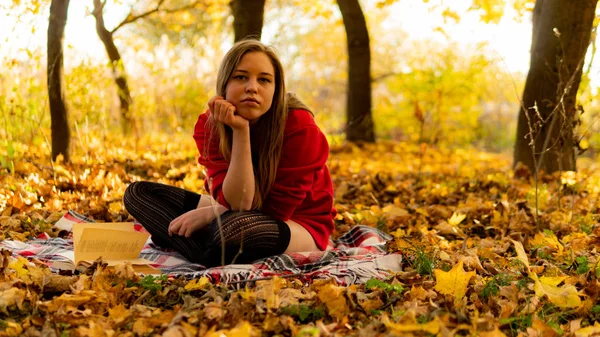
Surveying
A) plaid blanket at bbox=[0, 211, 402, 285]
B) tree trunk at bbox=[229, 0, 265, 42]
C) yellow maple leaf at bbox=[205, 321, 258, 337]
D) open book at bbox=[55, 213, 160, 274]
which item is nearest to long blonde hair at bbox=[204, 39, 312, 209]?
plaid blanket at bbox=[0, 211, 402, 285]

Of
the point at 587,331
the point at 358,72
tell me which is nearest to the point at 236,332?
the point at 587,331

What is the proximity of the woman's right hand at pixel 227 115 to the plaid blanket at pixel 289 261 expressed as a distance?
0.56 meters

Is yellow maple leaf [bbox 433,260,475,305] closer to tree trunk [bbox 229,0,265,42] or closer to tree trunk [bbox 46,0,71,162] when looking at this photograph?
tree trunk [bbox 46,0,71,162]

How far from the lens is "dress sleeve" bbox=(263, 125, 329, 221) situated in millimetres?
2596

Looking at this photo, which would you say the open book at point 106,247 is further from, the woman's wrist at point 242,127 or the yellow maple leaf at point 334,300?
the yellow maple leaf at point 334,300

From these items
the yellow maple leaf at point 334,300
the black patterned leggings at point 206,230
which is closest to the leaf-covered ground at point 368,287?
the yellow maple leaf at point 334,300

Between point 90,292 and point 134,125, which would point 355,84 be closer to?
point 134,125

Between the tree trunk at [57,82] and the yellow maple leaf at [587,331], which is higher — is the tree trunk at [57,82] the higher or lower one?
the higher one

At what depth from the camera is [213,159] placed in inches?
108

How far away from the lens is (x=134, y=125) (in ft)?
22.1

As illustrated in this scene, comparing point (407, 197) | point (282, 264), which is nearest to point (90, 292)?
point (282, 264)

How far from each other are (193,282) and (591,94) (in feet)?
9.42

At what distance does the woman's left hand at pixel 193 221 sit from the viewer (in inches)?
102

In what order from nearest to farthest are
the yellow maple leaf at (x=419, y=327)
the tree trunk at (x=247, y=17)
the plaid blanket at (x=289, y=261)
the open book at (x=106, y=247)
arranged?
the yellow maple leaf at (x=419, y=327)
the plaid blanket at (x=289, y=261)
the open book at (x=106, y=247)
the tree trunk at (x=247, y=17)
